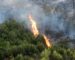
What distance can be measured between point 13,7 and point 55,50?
7.70 m

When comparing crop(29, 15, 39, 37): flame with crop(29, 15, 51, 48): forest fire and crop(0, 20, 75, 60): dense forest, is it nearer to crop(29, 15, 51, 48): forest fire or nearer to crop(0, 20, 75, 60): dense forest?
crop(29, 15, 51, 48): forest fire

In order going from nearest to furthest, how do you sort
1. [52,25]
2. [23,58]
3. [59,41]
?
[23,58], [59,41], [52,25]

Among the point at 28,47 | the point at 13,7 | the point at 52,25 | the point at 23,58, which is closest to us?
the point at 23,58

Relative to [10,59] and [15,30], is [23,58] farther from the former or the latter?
[15,30]

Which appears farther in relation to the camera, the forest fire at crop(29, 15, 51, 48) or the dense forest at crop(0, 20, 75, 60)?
the forest fire at crop(29, 15, 51, 48)

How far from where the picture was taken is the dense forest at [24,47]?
51.9 feet

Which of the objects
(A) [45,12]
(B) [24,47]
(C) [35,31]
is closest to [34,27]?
(C) [35,31]

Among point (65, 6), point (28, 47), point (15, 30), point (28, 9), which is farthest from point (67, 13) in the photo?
point (28, 47)

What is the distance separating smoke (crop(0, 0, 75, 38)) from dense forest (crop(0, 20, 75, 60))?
37.0 inches

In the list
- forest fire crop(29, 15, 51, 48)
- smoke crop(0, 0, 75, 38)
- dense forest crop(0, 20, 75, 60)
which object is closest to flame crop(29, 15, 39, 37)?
forest fire crop(29, 15, 51, 48)

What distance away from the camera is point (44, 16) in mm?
23078

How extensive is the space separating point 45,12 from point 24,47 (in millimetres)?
6659

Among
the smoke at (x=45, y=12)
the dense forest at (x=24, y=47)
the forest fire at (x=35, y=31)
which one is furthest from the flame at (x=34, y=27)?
the dense forest at (x=24, y=47)

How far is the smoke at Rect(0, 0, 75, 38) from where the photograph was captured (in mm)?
22103
